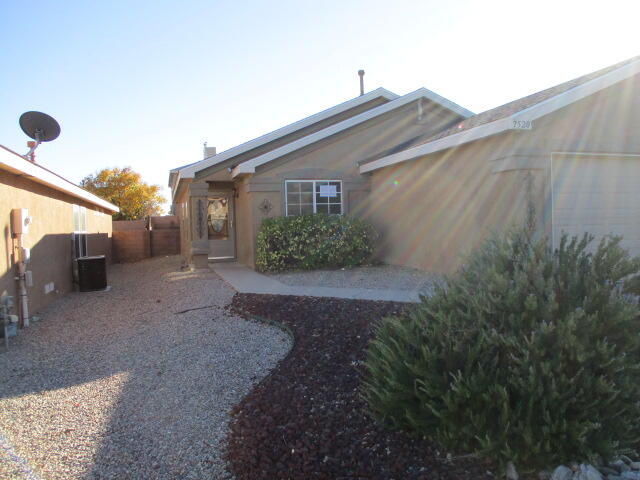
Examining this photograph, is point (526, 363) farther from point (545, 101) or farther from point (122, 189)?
point (122, 189)

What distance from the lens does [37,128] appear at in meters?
11.5

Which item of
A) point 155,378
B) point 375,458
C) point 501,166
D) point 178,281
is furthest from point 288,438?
point 178,281

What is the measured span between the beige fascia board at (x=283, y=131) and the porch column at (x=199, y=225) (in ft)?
2.38

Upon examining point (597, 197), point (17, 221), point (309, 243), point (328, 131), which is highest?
point (328, 131)

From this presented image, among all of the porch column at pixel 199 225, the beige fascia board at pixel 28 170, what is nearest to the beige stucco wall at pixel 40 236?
the beige fascia board at pixel 28 170

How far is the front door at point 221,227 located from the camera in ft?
53.8

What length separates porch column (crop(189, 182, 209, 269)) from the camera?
14453mm

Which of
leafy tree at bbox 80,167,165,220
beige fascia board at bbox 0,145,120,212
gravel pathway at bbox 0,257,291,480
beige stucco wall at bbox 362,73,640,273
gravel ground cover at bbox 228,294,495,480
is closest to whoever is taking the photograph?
gravel ground cover at bbox 228,294,495,480

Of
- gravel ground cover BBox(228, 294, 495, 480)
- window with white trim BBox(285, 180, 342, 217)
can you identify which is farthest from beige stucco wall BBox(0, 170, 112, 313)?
window with white trim BBox(285, 180, 342, 217)

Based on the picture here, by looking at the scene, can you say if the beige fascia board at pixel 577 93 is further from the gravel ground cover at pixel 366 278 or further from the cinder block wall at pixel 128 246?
the cinder block wall at pixel 128 246

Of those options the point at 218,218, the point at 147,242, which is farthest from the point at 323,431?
the point at 147,242

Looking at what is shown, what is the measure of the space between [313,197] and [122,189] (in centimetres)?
2743

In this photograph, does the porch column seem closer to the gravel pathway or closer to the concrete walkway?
the concrete walkway

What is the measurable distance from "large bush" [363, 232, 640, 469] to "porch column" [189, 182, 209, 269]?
1128 centimetres
